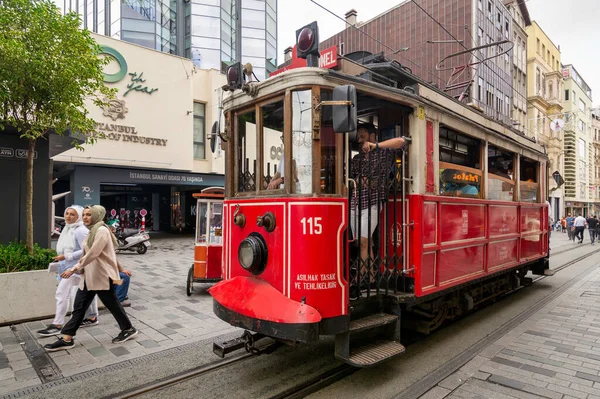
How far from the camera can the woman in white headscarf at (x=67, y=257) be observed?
201 inches

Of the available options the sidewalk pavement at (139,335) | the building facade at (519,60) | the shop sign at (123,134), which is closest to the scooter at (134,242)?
the shop sign at (123,134)

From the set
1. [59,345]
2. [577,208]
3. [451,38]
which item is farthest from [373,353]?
[577,208]

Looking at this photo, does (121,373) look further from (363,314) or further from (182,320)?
(363,314)

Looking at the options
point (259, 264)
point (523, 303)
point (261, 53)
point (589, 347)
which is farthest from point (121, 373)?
point (261, 53)

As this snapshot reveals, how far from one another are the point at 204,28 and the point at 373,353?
3184 cm

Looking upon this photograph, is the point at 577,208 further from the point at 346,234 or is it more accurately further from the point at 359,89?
the point at 346,234

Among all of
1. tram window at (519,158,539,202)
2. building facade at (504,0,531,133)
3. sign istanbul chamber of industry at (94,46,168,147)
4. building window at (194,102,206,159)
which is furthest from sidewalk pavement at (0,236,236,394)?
building facade at (504,0,531,133)

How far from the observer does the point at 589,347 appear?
4.72 m

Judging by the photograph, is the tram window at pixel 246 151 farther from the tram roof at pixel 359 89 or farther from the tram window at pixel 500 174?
the tram window at pixel 500 174

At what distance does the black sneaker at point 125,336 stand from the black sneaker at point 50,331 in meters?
0.93

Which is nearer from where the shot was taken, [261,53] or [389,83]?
[389,83]

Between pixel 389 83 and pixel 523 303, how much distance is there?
5.30m

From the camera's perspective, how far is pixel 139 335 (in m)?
5.11

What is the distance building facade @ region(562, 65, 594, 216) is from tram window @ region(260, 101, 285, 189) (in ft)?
156
